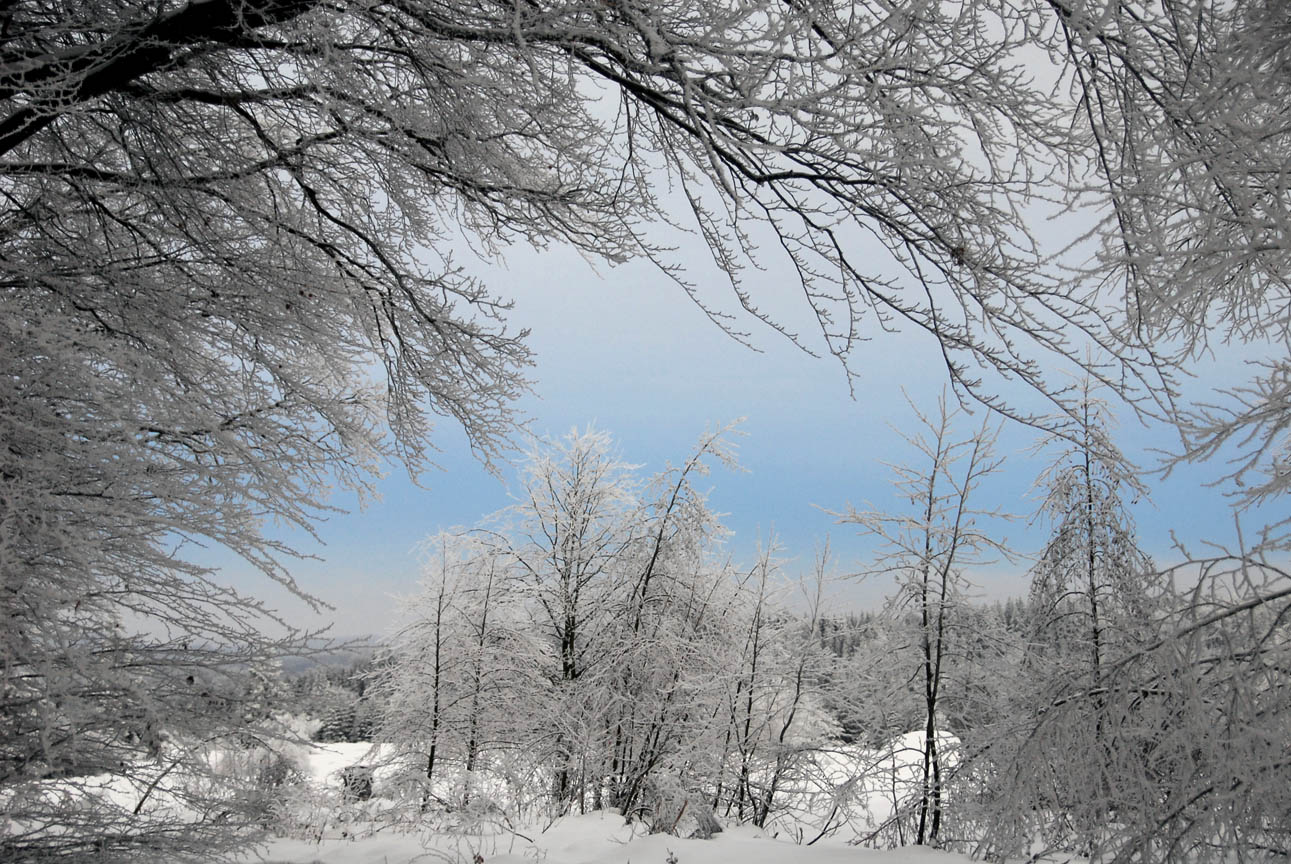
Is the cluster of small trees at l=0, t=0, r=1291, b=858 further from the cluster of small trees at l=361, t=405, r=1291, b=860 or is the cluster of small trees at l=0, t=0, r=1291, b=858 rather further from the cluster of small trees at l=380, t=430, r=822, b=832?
the cluster of small trees at l=380, t=430, r=822, b=832

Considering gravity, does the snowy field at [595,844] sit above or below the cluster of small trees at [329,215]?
below

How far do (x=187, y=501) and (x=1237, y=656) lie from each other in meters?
5.32

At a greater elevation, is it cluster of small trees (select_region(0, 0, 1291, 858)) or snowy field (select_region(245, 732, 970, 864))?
cluster of small trees (select_region(0, 0, 1291, 858))

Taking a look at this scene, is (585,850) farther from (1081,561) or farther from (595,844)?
(1081,561)

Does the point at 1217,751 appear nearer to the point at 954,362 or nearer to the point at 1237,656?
the point at 1237,656

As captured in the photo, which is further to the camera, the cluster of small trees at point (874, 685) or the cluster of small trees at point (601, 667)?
the cluster of small trees at point (601, 667)

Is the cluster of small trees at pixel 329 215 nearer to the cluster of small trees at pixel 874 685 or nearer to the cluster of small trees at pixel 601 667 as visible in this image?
the cluster of small trees at pixel 874 685

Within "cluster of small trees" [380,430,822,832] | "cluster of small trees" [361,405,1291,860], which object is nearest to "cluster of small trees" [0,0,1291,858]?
"cluster of small trees" [361,405,1291,860]

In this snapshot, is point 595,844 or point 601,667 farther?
point 601,667

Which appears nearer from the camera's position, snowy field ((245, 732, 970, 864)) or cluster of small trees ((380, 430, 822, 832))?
snowy field ((245, 732, 970, 864))

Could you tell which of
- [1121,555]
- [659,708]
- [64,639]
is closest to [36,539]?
[64,639]

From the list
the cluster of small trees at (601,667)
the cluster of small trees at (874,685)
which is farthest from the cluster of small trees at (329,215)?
the cluster of small trees at (601,667)

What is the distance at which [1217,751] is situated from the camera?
10.7 feet

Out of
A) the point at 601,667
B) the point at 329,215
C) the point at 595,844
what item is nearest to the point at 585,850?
the point at 595,844
